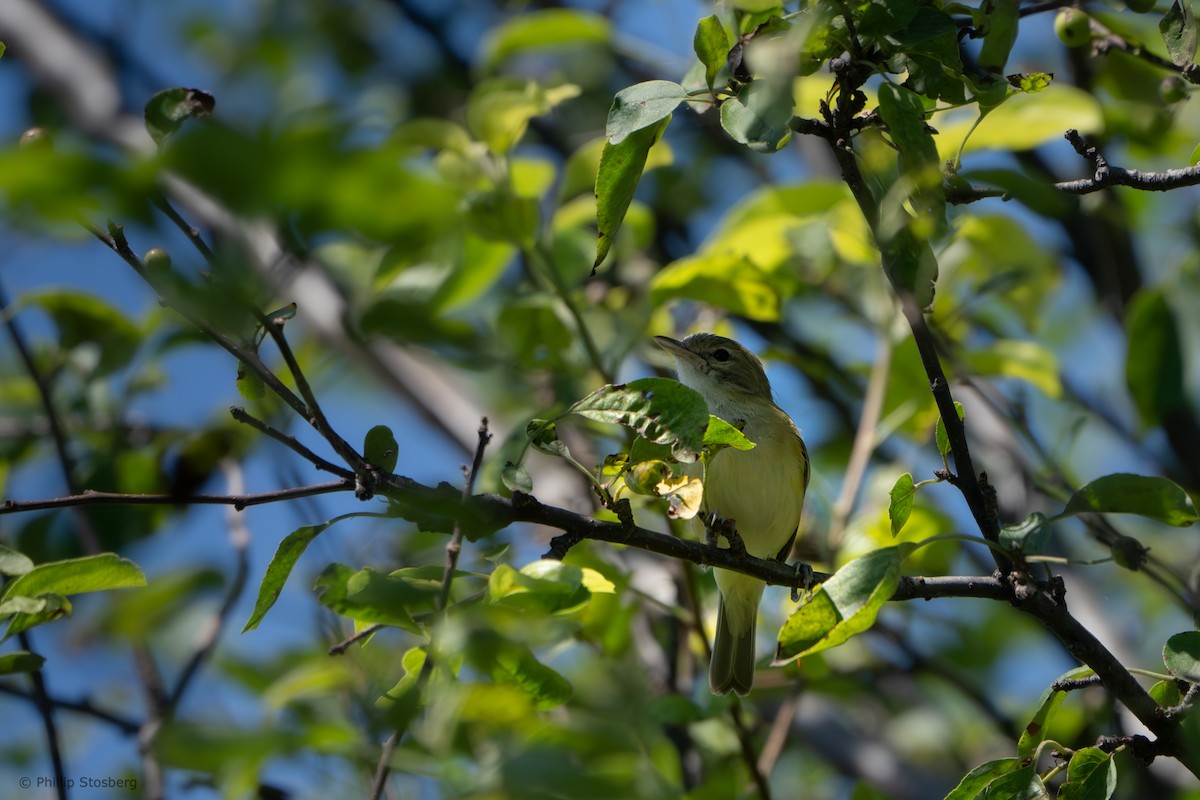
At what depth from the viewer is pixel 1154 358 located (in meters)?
4.07

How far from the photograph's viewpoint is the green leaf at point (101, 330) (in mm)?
4219

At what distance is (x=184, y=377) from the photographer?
209 inches

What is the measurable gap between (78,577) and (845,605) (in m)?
1.60

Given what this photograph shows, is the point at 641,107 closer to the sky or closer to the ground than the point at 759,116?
closer to the sky

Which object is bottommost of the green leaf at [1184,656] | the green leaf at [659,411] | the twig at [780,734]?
the green leaf at [1184,656]

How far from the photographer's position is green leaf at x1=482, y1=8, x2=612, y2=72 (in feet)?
15.4

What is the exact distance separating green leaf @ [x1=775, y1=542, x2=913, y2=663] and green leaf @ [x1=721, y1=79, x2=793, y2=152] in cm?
80

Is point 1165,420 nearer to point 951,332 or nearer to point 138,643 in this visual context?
point 951,332

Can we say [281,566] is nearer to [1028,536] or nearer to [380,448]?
[380,448]

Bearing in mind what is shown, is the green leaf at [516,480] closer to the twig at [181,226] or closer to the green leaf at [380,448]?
the green leaf at [380,448]

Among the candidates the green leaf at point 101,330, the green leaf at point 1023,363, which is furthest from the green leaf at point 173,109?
the green leaf at point 1023,363

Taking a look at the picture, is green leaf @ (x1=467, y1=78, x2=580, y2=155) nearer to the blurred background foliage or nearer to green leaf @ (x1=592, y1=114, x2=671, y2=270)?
the blurred background foliage

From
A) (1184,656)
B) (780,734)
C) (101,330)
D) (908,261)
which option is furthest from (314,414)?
(780,734)

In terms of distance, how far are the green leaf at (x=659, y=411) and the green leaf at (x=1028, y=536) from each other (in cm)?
62
